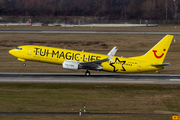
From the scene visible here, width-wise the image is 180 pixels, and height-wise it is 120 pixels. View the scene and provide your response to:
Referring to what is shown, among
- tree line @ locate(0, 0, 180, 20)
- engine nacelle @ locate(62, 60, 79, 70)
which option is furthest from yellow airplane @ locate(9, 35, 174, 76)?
tree line @ locate(0, 0, 180, 20)

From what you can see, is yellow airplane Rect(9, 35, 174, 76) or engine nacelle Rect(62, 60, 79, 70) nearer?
engine nacelle Rect(62, 60, 79, 70)

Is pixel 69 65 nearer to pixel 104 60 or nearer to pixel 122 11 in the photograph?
pixel 104 60

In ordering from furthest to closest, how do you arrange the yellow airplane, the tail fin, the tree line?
the tree line < the yellow airplane < the tail fin

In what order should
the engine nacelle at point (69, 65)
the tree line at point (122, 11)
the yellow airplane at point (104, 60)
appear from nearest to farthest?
the engine nacelle at point (69, 65)
the yellow airplane at point (104, 60)
the tree line at point (122, 11)

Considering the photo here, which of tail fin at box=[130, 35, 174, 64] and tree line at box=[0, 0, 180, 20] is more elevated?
tree line at box=[0, 0, 180, 20]

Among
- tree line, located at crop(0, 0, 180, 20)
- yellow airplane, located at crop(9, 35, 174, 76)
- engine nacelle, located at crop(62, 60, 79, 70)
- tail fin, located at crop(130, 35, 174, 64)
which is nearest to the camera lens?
tail fin, located at crop(130, 35, 174, 64)

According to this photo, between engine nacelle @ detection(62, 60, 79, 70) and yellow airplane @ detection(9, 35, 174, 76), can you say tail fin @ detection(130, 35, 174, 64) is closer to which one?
yellow airplane @ detection(9, 35, 174, 76)

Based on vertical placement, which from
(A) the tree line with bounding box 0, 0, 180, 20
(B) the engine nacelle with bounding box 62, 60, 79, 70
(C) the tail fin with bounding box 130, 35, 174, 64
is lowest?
(B) the engine nacelle with bounding box 62, 60, 79, 70

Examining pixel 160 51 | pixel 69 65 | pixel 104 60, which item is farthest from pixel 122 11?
pixel 69 65

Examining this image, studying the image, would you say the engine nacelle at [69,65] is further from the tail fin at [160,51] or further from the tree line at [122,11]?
the tree line at [122,11]

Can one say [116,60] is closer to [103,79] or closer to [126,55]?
[103,79]

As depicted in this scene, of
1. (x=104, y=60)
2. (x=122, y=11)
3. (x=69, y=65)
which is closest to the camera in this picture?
(x=69, y=65)

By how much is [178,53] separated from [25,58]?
45.2 meters

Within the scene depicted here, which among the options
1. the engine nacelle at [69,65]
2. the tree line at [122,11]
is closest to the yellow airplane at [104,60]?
the engine nacelle at [69,65]
